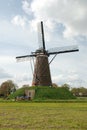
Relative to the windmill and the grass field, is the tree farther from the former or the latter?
the grass field

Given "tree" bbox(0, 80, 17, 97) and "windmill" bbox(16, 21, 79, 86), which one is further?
"tree" bbox(0, 80, 17, 97)

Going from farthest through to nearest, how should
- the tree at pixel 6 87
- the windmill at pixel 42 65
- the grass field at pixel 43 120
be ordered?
the tree at pixel 6 87, the windmill at pixel 42 65, the grass field at pixel 43 120

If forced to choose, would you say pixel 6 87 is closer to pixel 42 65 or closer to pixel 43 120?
pixel 42 65

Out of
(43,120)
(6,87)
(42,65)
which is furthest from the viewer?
(6,87)

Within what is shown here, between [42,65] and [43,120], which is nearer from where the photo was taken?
[43,120]

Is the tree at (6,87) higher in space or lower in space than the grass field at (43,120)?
higher

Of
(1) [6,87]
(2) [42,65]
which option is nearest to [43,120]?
(2) [42,65]

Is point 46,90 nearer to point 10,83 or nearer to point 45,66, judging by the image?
point 45,66

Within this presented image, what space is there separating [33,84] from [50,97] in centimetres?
780

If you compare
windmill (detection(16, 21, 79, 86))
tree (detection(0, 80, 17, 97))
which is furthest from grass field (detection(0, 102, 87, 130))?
tree (detection(0, 80, 17, 97))

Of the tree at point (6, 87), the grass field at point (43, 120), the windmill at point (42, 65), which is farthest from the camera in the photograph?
the tree at point (6, 87)

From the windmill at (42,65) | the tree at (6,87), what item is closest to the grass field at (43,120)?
the windmill at (42,65)

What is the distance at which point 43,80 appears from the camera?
249 feet

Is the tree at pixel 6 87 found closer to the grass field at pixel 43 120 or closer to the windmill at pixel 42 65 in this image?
the windmill at pixel 42 65
